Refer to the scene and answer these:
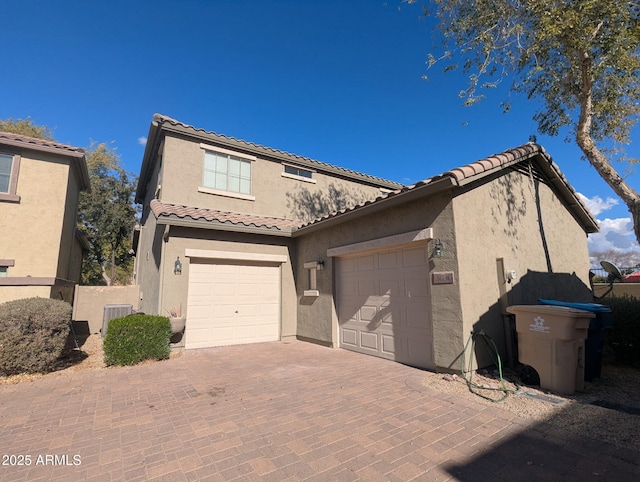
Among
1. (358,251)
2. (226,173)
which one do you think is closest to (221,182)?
(226,173)

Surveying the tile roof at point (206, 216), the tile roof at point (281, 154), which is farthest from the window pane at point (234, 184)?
the tile roof at point (281, 154)

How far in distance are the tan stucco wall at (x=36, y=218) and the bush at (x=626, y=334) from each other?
14.4 meters

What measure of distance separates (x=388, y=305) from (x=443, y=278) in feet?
5.62

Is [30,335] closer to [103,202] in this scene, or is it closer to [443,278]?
[443,278]

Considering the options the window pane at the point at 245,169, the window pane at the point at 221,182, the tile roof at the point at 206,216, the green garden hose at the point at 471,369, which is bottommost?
the green garden hose at the point at 471,369

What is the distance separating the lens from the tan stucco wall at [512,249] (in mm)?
5914

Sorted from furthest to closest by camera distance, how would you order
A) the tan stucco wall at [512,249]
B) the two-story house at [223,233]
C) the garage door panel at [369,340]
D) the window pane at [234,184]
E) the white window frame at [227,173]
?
the window pane at [234,184]
the white window frame at [227,173]
the two-story house at [223,233]
the garage door panel at [369,340]
the tan stucco wall at [512,249]

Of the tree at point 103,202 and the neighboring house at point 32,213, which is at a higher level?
the tree at point 103,202

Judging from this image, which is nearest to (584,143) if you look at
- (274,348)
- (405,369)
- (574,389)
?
(574,389)

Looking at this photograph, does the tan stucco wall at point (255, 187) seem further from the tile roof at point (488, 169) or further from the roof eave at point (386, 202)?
the tile roof at point (488, 169)

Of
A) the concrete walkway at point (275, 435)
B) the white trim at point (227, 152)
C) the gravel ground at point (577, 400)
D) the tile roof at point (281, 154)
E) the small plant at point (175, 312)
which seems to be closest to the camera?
the concrete walkway at point (275, 435)

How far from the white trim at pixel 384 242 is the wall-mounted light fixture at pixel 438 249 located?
0.19 metres

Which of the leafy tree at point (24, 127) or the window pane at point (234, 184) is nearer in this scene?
the window pane at point (234, 184)

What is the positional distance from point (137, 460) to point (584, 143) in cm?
952
